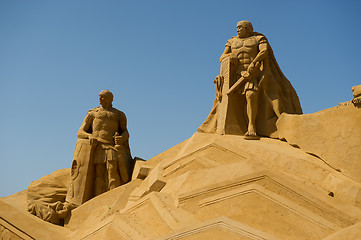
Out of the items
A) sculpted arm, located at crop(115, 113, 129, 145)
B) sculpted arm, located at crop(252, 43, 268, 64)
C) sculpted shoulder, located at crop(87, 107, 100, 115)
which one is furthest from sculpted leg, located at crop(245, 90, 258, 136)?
sculpted shoulder, located at crop(87, 107, 100, 115)

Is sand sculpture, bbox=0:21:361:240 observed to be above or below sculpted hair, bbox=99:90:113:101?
below

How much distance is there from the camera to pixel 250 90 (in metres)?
8.05

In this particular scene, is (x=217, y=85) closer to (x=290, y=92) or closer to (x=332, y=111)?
(x=290, y=92)

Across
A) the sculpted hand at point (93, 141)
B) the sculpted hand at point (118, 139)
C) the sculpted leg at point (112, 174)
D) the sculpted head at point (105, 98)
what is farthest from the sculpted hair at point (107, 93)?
the sculpted leg at point (112, 174)

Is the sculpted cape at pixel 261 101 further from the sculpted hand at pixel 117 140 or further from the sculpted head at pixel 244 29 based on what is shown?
the sculpted hand at pixel 117 140

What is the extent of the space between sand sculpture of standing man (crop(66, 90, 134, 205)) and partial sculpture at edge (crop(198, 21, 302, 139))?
71.1 inches

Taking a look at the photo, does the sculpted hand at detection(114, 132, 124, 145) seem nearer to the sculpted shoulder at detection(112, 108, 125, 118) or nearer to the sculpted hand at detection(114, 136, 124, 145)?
the sculpted hand at detection(114, 136, 124, 145)

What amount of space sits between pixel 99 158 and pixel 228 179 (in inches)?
127

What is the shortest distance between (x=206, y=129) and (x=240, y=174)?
97.5 inches

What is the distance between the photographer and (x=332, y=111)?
23.1 ft

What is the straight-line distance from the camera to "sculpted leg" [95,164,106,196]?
8.62m

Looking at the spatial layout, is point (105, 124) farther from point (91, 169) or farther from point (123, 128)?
point (91, 169)

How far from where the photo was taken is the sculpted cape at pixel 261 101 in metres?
8.17

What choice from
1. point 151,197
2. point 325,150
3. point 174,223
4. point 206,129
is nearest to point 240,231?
point 174,223
